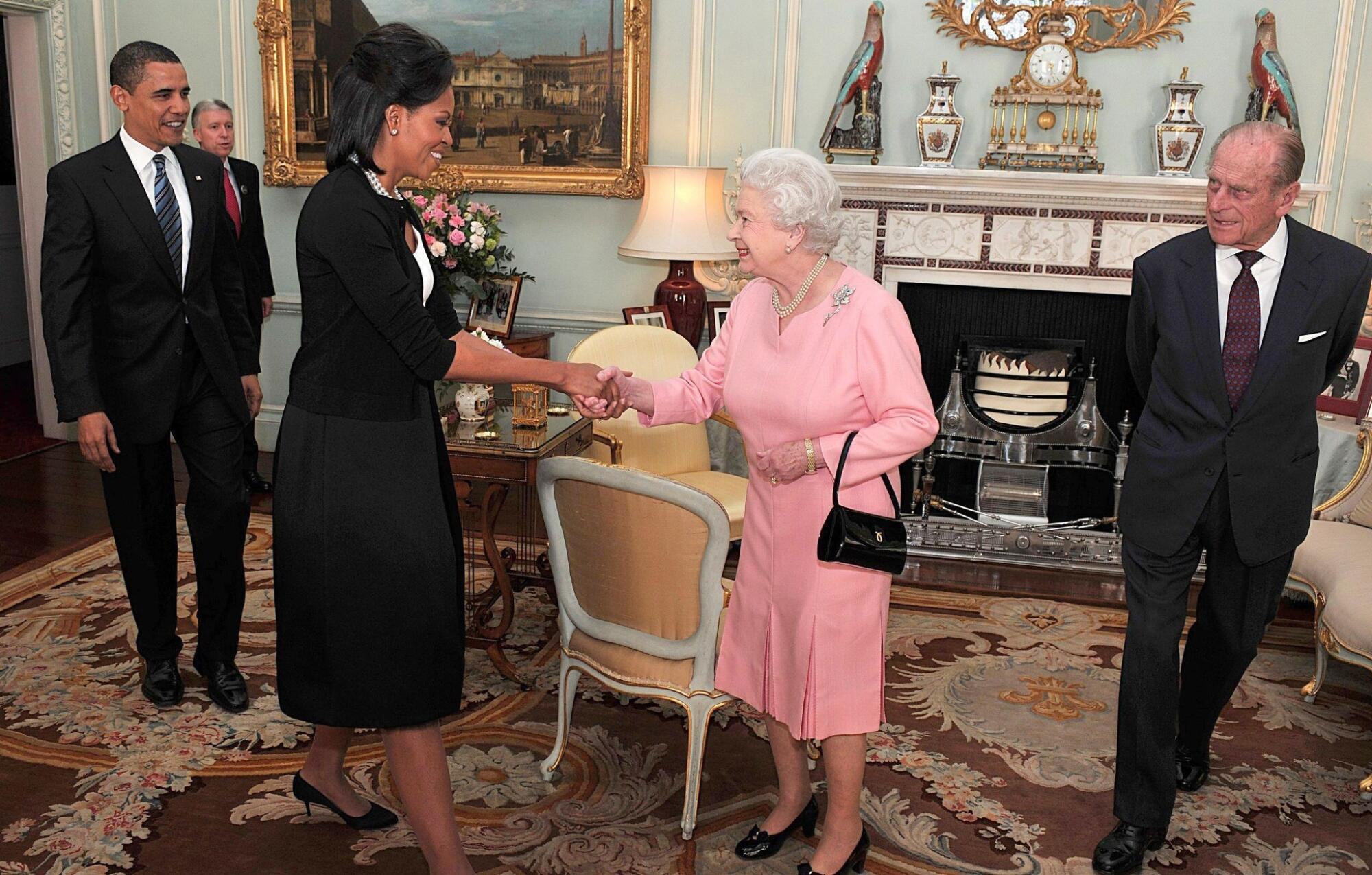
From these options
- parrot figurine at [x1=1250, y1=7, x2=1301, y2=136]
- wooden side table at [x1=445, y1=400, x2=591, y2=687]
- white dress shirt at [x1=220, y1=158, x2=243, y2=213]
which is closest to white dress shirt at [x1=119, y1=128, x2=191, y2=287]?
wooden side table at [x1=445, y1=400, x2=591, y2=687]

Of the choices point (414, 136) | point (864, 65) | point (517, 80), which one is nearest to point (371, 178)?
point (414, 136)

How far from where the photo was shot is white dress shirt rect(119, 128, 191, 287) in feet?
11.1

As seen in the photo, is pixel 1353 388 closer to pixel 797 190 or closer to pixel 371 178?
pixel 797 190

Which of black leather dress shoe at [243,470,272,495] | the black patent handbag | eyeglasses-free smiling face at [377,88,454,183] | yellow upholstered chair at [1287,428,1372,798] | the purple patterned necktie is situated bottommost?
black leather dress shoe at [243,470,272,495]

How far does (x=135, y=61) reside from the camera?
3295mm

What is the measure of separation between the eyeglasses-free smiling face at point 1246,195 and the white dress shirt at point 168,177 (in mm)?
2790

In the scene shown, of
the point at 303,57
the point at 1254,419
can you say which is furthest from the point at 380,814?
the point at 303,57

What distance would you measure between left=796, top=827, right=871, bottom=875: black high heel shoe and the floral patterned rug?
79mm

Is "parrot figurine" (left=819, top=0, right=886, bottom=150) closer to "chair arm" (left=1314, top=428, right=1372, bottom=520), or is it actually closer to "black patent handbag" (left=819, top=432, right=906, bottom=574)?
"chair arm" (left=1314, top=428, right=1372, bottom=520)

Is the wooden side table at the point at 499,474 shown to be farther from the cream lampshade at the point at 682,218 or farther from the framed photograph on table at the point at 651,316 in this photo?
the cream lampshade at the point at 682,218

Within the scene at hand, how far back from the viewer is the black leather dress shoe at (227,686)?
3594mm

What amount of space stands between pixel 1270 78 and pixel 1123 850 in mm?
3746

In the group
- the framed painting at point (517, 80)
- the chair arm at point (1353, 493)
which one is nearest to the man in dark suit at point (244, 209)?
the framed painting at point (517, 80)

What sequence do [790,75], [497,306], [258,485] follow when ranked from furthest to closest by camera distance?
[258,485], [497,306], [790,75]
